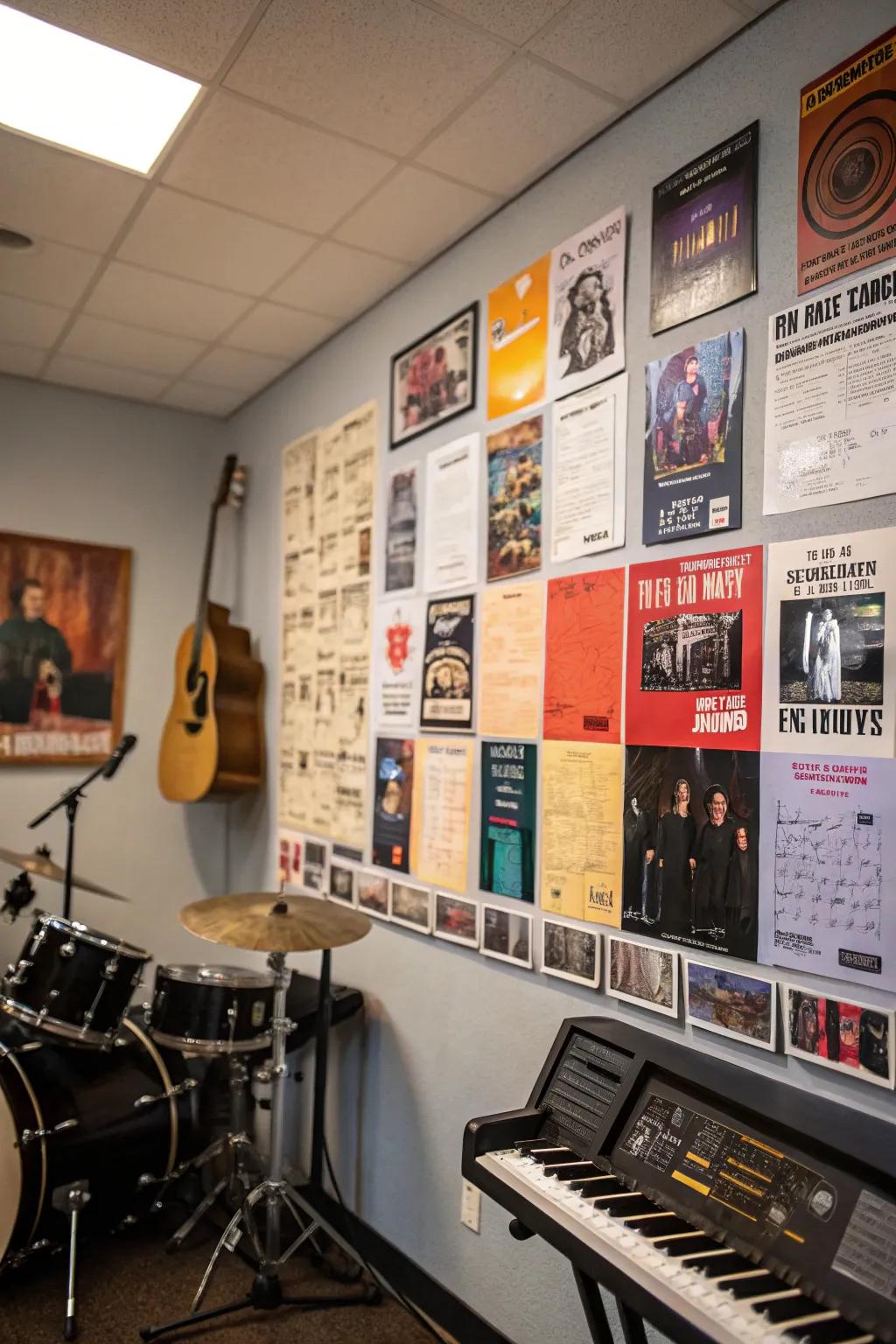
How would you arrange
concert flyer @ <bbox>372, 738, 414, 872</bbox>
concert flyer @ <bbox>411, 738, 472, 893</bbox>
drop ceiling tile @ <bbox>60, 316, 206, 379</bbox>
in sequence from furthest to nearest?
1. drop ceiling tile @ <bbox>60, 316, 206, 379</bbox>
2. concert flyer @ <bbox>372, 738, 414, 872</bbox>
3. concert flyer @ <bbox>411, 738, 472, 893</bbox>

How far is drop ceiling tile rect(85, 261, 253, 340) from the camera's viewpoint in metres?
2.74

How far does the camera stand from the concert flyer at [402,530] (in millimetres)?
2602

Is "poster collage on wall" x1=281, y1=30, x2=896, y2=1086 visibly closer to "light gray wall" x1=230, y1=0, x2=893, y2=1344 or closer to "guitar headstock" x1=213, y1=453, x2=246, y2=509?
"light gray wall" x1=230, y1=0, x2=893, y2=1344

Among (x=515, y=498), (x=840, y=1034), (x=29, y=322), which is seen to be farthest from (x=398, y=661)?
(x=29, y=322)

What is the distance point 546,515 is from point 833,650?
79 centimetres

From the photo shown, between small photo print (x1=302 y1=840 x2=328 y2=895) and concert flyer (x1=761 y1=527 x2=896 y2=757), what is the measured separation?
66.0 inches

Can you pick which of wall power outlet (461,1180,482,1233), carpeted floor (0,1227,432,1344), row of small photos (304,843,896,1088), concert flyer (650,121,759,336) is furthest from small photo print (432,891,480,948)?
concert flyer (650,121,759,336)

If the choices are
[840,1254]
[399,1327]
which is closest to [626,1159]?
[840,1254]

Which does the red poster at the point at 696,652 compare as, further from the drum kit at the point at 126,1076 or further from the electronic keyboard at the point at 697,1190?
the drum kit at the point at 126,1076

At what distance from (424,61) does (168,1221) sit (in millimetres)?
2970

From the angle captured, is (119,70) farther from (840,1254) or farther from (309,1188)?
(309,1188)

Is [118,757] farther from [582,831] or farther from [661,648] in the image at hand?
[661,648]

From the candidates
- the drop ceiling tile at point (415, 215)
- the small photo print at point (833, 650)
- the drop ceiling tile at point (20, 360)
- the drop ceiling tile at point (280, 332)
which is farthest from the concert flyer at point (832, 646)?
the drop ceiling tile at point (20, 360)

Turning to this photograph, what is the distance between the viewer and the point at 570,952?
1966 millimetres
